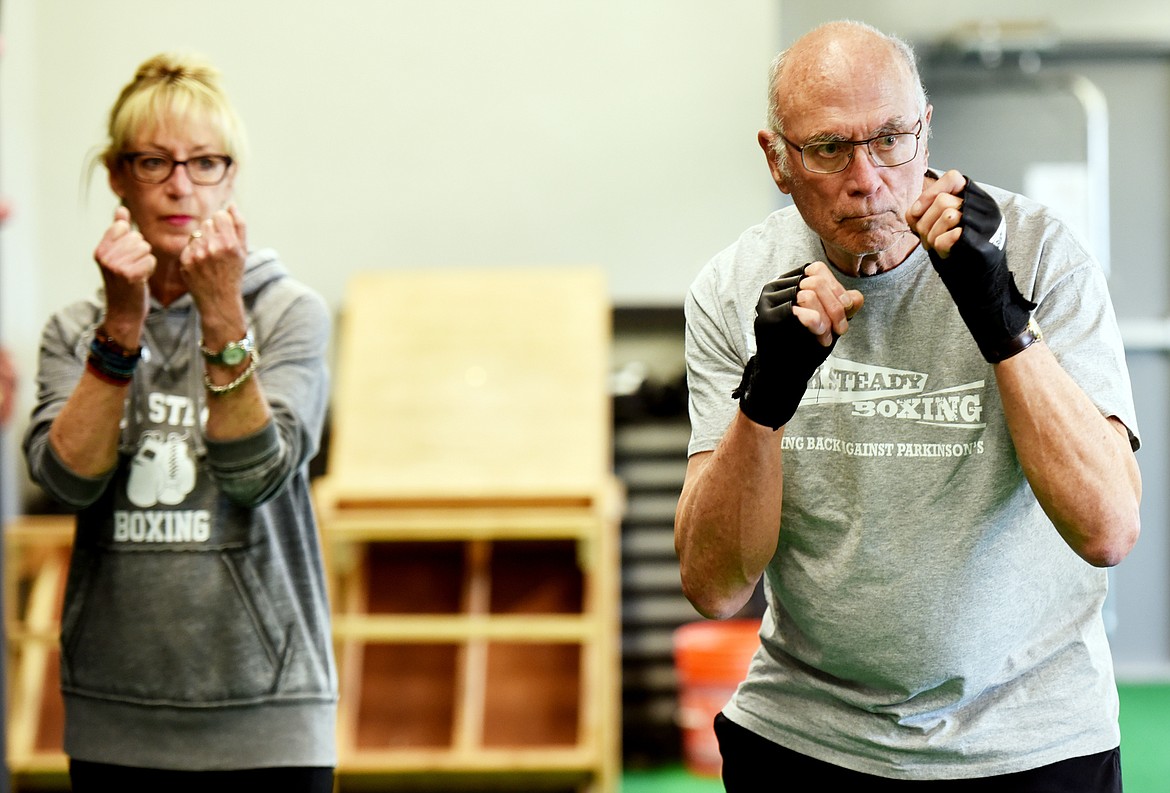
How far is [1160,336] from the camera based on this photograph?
525 centimetres

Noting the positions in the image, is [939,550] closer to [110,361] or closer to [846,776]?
[846,776]

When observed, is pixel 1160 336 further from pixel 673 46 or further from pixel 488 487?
pixel 488 487

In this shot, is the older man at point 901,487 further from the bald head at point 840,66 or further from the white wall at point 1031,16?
the white wall at point 1031,16

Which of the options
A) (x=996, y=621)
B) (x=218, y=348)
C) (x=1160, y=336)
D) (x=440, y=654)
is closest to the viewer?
(x=996, y=621)

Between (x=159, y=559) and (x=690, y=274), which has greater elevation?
(x=690, y=274)

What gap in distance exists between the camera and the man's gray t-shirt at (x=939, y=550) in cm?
144

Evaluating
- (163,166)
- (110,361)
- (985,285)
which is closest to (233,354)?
(110,361)

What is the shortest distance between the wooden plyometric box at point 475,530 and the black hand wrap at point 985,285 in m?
2.22

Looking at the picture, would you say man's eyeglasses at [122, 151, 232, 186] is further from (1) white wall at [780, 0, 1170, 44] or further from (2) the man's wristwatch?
(1) white wall at [780, 0, 1170, 44]

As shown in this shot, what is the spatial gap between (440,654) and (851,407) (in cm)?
244

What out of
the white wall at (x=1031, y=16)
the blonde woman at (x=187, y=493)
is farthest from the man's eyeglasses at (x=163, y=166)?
the white wall at (x=1031, y=16)

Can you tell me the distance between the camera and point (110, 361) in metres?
1.72

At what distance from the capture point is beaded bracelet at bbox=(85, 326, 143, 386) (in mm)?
1725

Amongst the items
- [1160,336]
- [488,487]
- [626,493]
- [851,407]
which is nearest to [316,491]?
[488,487]
